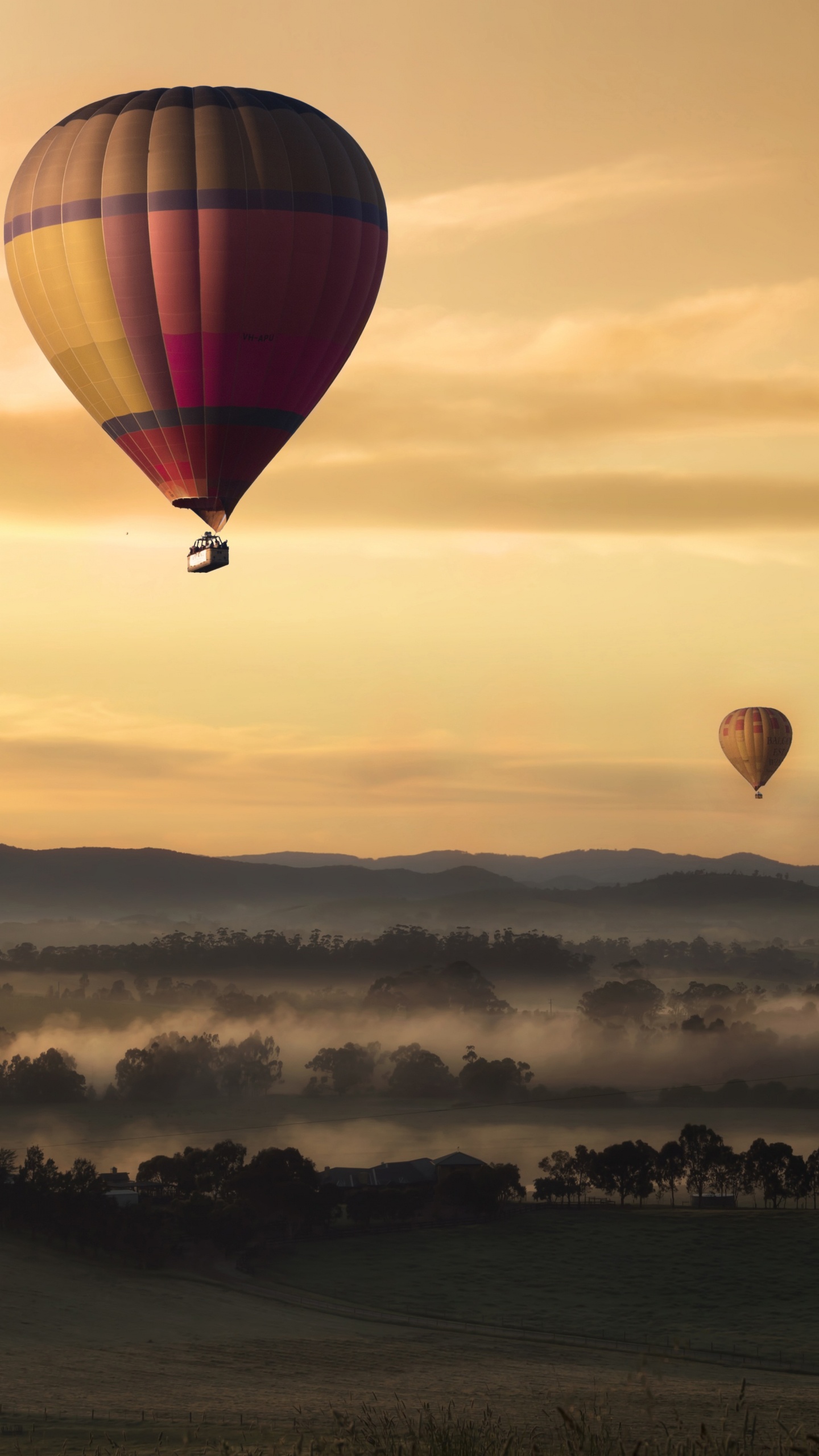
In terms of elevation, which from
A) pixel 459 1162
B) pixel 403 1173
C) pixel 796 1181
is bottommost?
pixel 403 1173

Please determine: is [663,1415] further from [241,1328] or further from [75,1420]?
[241,1328]

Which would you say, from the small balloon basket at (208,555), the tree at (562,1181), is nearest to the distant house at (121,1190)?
the tree at (562,1181)

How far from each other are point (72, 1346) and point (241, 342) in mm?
71224

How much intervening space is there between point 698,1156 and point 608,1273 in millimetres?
51755

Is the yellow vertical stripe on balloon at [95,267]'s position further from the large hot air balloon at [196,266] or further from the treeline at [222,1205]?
the treeline at [222,1205]

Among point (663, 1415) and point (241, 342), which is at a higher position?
point (241, 342)

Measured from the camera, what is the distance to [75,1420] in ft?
185

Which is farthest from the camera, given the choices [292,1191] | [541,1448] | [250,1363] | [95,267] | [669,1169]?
[669,1169]

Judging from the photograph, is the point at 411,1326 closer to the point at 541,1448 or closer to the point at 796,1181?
the point at 796,1181

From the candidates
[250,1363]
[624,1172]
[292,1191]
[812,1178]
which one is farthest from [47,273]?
[812,1178]

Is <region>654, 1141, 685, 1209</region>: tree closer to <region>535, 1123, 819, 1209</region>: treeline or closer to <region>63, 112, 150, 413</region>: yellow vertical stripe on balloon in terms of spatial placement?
<region>535, 1123, 819, 1209</region>: treeline

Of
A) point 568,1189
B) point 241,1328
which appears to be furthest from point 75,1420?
point 568,1189

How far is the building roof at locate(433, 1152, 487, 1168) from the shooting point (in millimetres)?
192250

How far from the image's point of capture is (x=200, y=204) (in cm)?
5797
